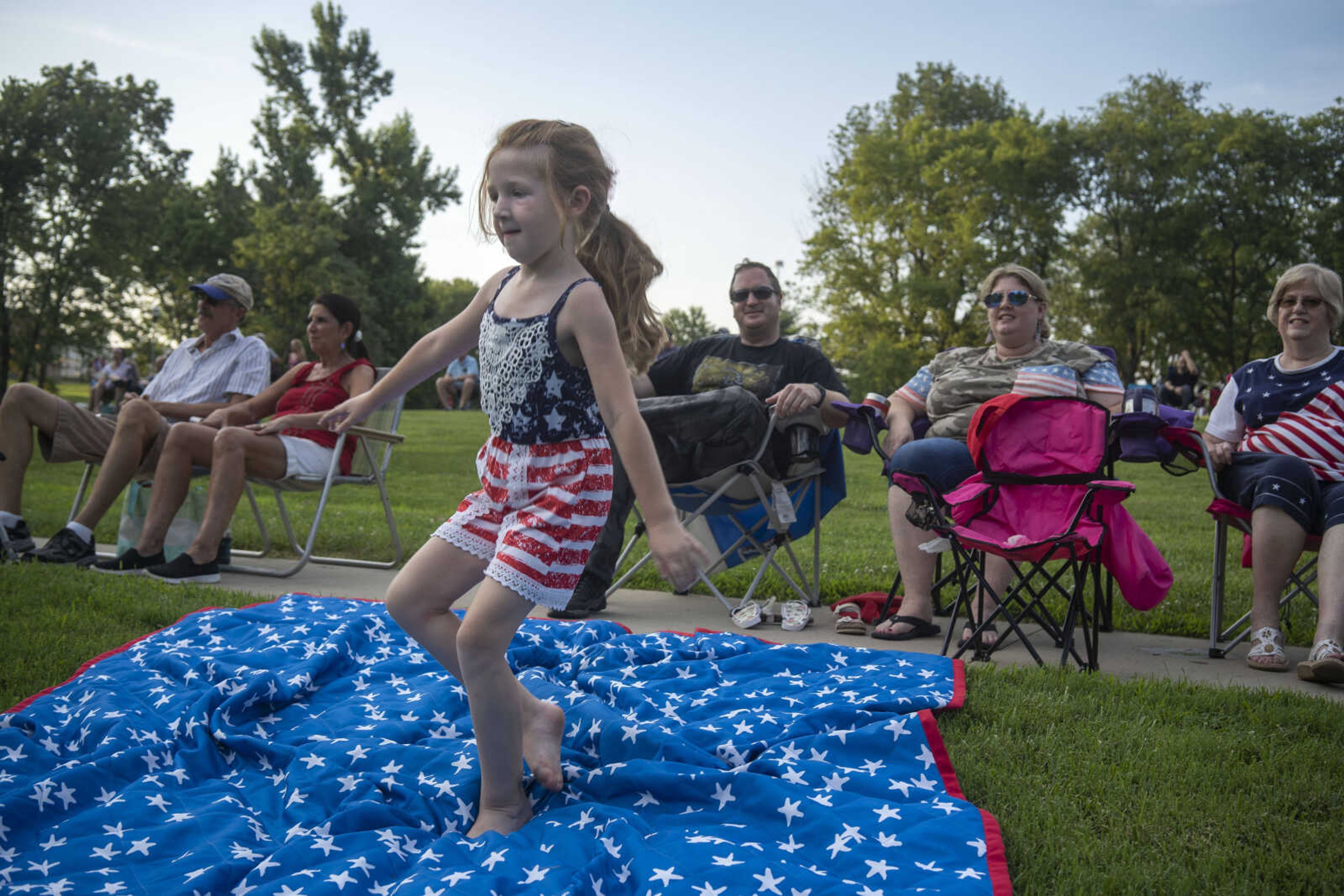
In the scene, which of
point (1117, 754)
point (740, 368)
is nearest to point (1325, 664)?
point (1117, 754)

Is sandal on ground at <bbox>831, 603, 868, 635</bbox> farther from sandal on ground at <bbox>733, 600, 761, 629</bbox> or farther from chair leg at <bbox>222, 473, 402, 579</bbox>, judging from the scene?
chair leg at <bbox>222, 473, 402, 579</bbox>

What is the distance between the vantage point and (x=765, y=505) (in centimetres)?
450

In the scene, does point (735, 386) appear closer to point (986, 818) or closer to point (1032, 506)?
point (1032, 506)

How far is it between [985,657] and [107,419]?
4938mm

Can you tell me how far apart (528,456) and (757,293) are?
283 centimetres

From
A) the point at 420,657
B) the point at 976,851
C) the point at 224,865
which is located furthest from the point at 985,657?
the point at 224,865

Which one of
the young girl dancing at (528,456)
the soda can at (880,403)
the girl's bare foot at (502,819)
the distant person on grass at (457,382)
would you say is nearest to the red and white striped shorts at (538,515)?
the young girl dancing at (528,456)

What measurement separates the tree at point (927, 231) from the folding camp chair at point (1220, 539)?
23.7 metres

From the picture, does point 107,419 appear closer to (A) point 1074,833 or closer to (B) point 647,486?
(B) point 647,486

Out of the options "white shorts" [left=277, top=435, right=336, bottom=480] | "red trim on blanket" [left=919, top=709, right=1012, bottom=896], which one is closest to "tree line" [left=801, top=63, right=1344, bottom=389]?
"white shorts" [left=277, top=435, right=336, bottom=480]

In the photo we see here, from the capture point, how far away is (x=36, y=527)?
6438 millimetres

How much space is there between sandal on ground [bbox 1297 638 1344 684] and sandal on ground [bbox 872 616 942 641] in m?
1.28

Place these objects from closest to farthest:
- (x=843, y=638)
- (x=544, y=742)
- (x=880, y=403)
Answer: (x=544, y=742) → (x=843, y=638) → (x=880, y=403)

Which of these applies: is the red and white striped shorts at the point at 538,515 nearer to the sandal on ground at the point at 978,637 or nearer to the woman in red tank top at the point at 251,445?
the sandal on ground at the point at 978,637
